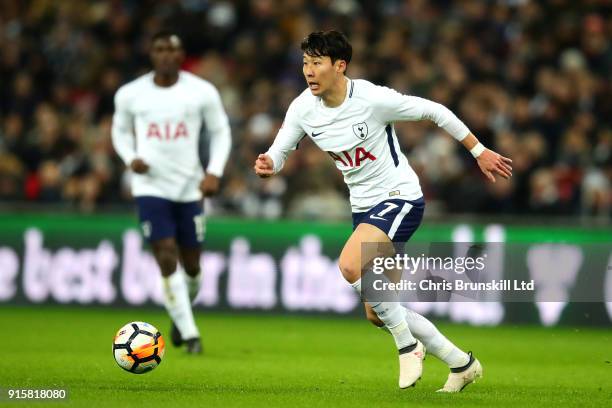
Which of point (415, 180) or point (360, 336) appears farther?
point (360, 336)

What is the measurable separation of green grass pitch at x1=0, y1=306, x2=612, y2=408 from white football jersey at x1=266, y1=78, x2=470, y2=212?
1.47 meters

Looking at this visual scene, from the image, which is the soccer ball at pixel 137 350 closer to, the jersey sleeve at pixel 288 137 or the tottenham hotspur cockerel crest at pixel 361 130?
the jersey sleeve at pixel 288 137

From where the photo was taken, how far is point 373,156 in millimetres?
8352

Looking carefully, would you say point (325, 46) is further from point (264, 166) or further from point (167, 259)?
point (167, 259)

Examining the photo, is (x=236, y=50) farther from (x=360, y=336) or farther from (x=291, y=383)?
(x=291, y=383)

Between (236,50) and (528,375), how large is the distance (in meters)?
10.9

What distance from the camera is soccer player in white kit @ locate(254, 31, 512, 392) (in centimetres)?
816

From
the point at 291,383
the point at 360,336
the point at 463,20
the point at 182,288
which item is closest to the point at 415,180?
the point at 291,383

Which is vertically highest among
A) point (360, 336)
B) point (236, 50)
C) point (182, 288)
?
point (236, 50)

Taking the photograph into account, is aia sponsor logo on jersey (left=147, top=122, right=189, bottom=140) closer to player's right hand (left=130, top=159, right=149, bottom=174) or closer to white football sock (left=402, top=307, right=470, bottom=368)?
player's right hand (left=130, top=159, right=149, bottom=174)

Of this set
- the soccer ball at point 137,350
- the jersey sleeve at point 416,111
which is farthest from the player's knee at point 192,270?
the jersey sleeve at point 416,111

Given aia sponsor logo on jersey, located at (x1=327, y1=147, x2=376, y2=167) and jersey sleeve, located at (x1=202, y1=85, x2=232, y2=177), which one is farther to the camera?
jersey sleeve, located at (x1=202, y1=85, x2=232, y2=177)

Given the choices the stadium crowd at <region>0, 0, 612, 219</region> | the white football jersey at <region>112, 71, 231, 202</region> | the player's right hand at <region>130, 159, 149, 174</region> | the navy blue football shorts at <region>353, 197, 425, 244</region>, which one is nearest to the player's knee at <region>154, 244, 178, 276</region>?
the white football jersey at <region>112, 71, 231, 202</region>

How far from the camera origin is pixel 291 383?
28.9 feet
